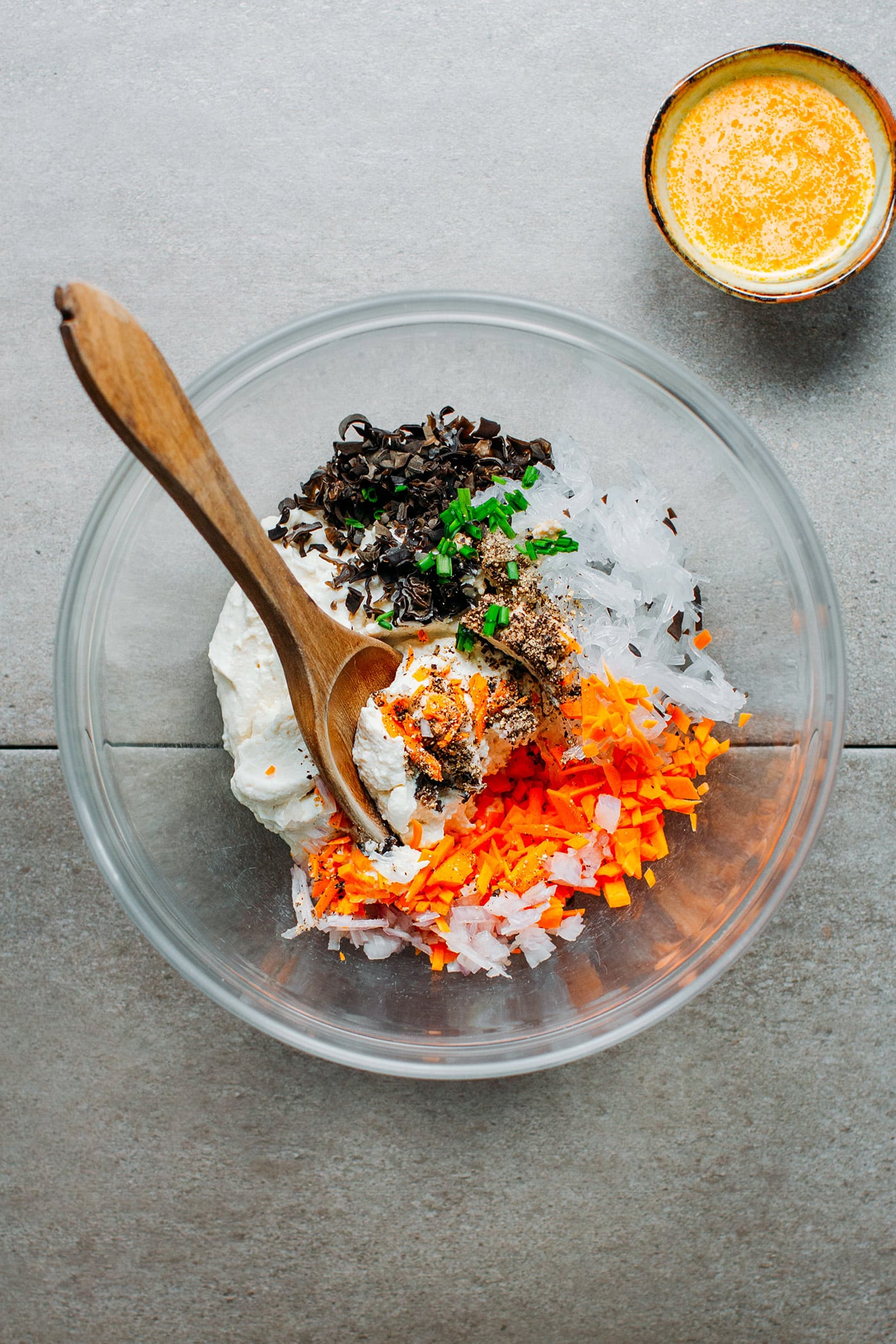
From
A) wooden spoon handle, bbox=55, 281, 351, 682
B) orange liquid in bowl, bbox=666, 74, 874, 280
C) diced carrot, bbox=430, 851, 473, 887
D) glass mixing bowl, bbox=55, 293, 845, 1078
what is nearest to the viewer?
wooden spoon handle, bbox=55, 281, 351, 682

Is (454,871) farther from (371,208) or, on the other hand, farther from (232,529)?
(371,208)

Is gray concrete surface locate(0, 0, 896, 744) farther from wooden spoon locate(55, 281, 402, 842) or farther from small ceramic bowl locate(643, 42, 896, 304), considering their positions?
wooden spoon locate(55, 281, 402, 842)

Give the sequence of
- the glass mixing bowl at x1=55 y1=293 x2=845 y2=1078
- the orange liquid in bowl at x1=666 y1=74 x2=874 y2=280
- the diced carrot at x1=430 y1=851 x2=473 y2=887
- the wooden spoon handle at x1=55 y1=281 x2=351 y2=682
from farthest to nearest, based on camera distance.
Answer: the orange liquid in bowl at x1=666 y1=74 x2=874 y2=280 → the glass mixing bowl at x1=55 y1=293 x2=845 y2=1078 → the diced carrot at x1=430 y1=851 x2=473 y2=887 → the wooden spoon handle at x1=55 y1=281 x2=351 y2=682

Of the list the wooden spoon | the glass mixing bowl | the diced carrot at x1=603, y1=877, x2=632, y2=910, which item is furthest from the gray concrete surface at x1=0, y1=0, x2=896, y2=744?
the wooden spoon

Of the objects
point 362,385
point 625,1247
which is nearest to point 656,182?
point 362,385

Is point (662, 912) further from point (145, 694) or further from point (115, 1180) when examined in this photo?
point (115, 1180)

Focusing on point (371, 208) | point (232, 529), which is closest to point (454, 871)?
point (232, 529)

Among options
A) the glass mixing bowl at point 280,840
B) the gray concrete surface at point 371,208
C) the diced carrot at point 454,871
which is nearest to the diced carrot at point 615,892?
the glass mixing bowl at point 280,840
